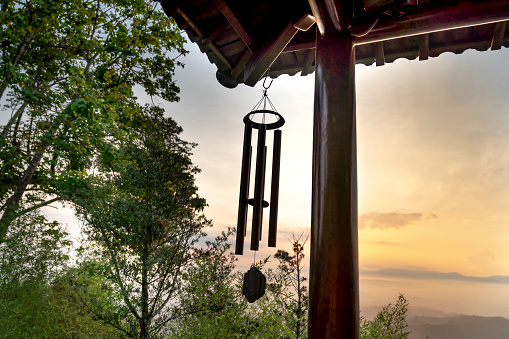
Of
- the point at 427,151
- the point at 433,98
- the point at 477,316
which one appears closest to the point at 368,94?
the point at 433,98

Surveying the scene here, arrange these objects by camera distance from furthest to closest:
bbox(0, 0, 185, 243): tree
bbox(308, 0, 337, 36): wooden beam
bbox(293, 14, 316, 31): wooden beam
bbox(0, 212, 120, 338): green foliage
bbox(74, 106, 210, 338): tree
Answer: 1. bbox(0, 0, 185, 243): tree
2. bbox(0, 212, 120, 338): green foliage
3. bbox(74, 106, 210, 338): tree
4. bbox(293, 14, 316, 31): wooden beam
5. bbox(308, 0, 337, 36): wooden beam

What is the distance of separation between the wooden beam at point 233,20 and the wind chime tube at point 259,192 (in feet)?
1.87

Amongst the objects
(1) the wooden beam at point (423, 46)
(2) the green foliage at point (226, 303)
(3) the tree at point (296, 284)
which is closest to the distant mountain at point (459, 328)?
(3) the tree at point (296, 284)

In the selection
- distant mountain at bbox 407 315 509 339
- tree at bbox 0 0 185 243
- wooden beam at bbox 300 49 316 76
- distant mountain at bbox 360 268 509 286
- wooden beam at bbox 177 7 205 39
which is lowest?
distant mountain at bbox 407 315 509 339

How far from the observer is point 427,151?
5.00 m

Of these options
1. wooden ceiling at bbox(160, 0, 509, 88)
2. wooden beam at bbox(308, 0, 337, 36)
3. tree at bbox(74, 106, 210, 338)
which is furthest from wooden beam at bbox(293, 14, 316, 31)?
tree at bbox(74, 106, 210, 338)

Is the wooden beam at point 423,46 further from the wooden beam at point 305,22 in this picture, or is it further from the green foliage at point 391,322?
the green foliage at point 391,322

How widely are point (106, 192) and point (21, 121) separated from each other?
10.5ft

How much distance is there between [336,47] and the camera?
5.09 ft

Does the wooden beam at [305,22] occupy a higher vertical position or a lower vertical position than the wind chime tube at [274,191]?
higher

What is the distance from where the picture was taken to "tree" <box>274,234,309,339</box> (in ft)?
15.4

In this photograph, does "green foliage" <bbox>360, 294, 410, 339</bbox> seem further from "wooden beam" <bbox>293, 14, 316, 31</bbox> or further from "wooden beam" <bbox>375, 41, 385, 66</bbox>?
"wooden beam" <bbox>293, 14, 316, 31</bbox>

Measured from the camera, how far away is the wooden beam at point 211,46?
1.92 metres

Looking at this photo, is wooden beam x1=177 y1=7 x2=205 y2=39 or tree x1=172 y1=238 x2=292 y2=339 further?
tree x1=172 y1=238 x2=292 y2=339
